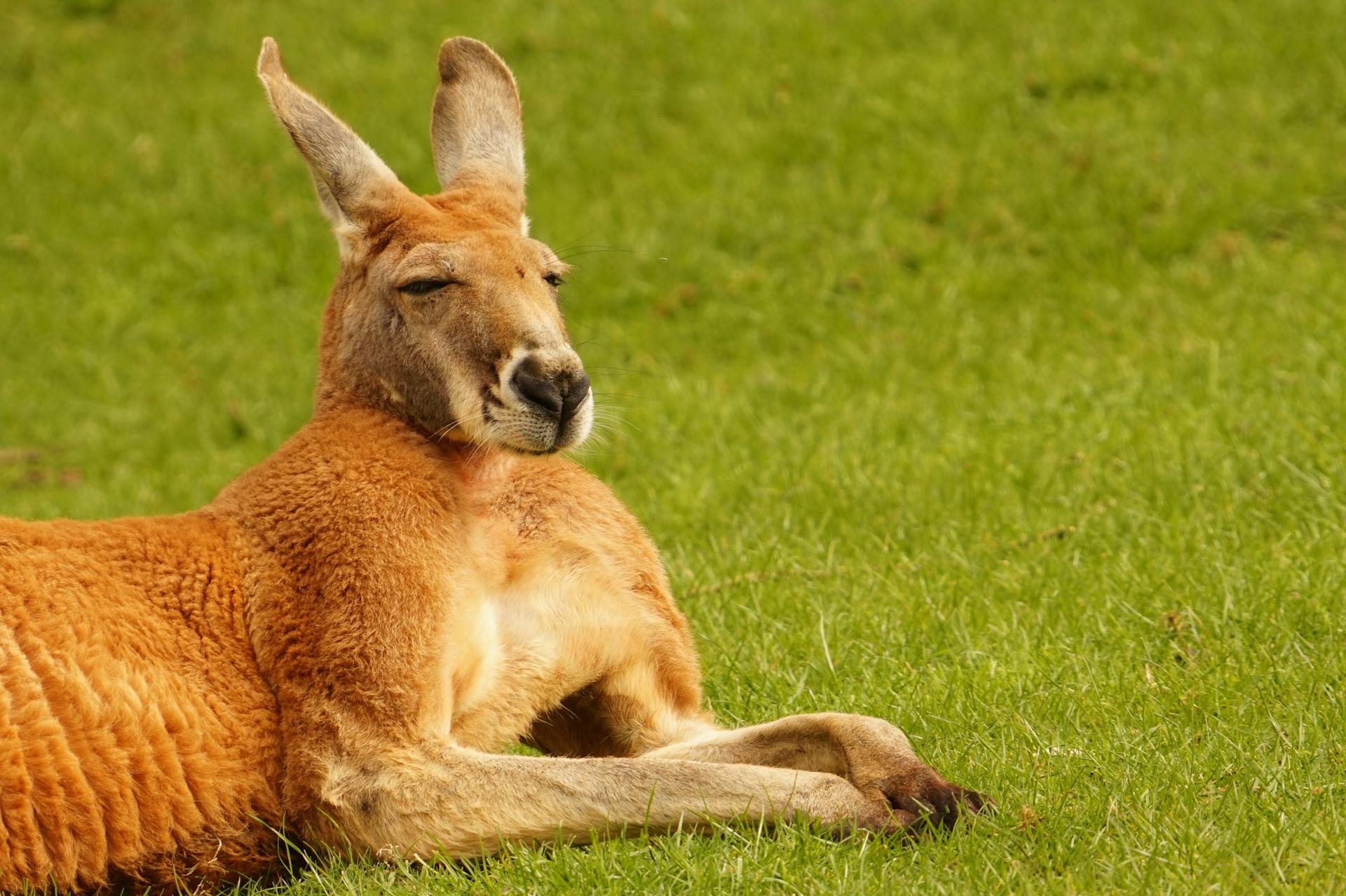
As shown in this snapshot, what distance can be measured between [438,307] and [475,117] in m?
1.12

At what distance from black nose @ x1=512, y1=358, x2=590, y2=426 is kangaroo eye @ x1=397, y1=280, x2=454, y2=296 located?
16.2 inches

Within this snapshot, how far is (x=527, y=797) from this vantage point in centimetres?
398

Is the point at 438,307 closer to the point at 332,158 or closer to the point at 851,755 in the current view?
the point at 332,158

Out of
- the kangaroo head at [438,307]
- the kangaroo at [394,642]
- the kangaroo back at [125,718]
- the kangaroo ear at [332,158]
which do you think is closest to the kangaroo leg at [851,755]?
the kangaroo at [394,642]

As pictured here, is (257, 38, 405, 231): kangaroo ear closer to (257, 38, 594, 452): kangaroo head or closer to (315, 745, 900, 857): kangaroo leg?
(257, 38, 594, 452): kangaroo head

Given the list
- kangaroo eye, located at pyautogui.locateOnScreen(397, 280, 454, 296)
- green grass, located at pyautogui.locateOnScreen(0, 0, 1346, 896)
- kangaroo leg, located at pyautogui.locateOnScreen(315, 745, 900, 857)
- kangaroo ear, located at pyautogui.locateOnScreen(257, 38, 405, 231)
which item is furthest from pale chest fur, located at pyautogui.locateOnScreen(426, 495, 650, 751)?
kangaroo ear, located at pyautogui.locateOnScreen(257, 38, 405, 231)

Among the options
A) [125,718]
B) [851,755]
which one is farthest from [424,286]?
[851,755]

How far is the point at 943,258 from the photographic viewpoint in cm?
1036

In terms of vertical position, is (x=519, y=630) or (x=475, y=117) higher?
(x=475, y=117)

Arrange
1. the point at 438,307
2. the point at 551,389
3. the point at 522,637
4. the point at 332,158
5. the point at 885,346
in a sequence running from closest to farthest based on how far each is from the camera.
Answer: the point at 551,389
the point at 522,637
the point at 438,307
the point at 332,158
the point at 885,346

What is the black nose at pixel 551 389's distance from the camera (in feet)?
14.0

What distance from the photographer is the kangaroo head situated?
14.2 ft

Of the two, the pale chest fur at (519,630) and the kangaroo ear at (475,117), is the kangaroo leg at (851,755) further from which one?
the kangaroo ear at (475,117)

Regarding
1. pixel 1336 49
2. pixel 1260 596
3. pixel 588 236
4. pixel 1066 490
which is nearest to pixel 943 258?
pixel 588 236
